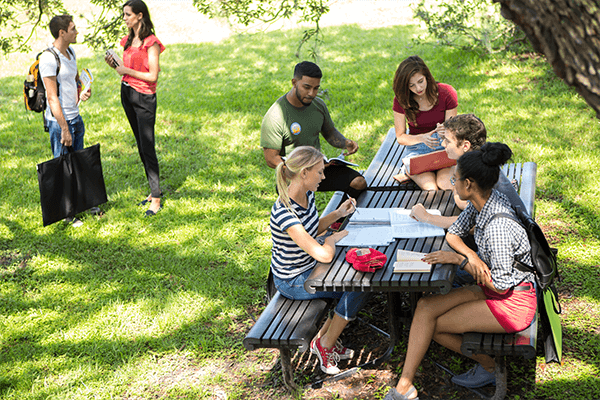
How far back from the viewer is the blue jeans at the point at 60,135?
6032 millimetres

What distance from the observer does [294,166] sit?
12.0ft

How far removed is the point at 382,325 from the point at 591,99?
110 inches

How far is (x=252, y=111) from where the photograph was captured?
948cm

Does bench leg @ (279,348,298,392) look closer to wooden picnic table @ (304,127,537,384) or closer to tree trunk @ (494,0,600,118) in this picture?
wooden picnic table @ (304,127,537,384)

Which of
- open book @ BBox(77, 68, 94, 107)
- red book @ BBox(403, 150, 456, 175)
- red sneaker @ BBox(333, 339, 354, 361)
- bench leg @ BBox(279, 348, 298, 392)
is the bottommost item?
red sneaker @ BBox(333, 339, 354, 361)

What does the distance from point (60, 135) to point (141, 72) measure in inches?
42.9

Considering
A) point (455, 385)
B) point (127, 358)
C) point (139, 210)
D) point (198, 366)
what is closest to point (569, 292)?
point (455, 385)

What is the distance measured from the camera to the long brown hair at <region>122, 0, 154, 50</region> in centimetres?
587

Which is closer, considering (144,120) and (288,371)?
(288,371)

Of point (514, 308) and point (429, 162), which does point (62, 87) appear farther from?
point (514, 308)

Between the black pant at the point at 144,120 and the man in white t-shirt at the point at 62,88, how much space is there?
452 mm

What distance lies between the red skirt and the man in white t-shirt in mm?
4627

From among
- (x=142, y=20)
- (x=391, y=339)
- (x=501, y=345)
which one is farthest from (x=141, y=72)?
(x=501, y=345)

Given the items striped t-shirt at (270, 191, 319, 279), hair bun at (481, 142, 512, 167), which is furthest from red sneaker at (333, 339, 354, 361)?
hair bun at (481, 142, 512, 167)
